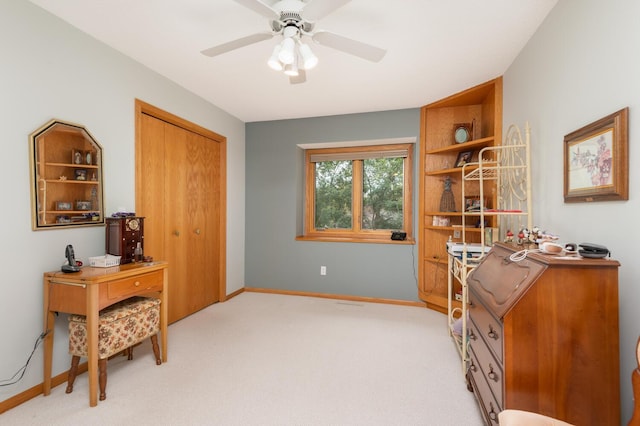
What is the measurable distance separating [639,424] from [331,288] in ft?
10.2

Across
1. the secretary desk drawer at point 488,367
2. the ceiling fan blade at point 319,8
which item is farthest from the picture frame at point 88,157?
the secretary desk drawer at point 488,367

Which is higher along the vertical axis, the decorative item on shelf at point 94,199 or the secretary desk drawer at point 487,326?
the decorative item on shelf at point 94,199

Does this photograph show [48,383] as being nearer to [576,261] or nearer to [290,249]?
[290,249]

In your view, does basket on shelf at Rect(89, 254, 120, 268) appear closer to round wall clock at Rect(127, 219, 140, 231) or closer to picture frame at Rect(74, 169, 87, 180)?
round wall clock at Rect(127, 219, 140, 231)

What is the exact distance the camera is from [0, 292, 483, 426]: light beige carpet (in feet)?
5.29

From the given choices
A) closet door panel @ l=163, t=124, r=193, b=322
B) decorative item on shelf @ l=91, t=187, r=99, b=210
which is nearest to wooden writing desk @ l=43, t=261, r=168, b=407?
decorative item on shelf @ l=91, t=187, r=99, b=210

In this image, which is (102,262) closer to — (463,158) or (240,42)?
(240,42)

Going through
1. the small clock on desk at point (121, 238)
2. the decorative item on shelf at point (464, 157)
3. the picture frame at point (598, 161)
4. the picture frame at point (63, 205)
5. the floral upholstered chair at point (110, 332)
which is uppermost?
the decorative item on shelf at point (464, 157)

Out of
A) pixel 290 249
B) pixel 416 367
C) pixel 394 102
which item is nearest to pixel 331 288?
pixel 290 249

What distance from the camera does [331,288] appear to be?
12.5ft

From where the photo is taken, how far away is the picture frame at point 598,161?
1209 mm

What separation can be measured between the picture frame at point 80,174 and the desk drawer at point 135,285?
2.67ft

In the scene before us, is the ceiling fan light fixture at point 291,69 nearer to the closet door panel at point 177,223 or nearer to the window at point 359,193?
the closet door panel at point 177,223

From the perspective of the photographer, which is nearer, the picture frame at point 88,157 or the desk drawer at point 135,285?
the desk drawer at point 135,285
